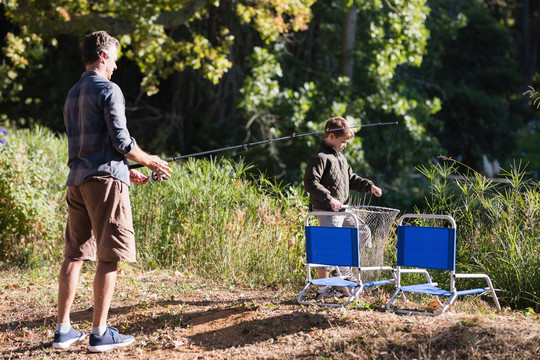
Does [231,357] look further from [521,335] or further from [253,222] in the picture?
[253,222]

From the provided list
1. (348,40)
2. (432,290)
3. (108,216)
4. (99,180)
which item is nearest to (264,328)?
(432,290)

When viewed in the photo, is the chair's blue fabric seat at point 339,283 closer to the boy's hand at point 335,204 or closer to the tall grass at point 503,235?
the boy's hand at point 335,204

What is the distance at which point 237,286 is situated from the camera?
6.46 meters

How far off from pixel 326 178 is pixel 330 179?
3cm

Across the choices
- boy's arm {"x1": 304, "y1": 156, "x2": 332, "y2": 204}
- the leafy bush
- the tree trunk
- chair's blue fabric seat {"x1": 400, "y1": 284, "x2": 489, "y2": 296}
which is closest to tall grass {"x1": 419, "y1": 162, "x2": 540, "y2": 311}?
chair's blue fabric seat {"x1": 400, "y1": 284, "x2": 489, "y2": 296}

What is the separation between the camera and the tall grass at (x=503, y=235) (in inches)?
219

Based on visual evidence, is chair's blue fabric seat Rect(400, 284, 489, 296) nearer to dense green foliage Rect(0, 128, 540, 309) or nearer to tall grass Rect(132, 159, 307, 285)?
dense green foliage Rect(0, 128, 540, 309)

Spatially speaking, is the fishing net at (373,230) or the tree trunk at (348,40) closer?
the fishing net at (373,230)

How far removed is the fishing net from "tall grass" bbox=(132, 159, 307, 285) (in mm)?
1193

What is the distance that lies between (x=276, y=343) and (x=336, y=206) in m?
1.43

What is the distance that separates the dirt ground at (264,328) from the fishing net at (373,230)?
1.14ft

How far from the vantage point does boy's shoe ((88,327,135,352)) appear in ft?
14.5

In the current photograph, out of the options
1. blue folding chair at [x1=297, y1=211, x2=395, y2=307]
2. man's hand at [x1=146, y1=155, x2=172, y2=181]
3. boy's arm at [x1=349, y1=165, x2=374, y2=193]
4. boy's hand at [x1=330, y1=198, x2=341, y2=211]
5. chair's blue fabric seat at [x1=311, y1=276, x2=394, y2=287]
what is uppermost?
man's hand at [x1=146, y1=155, x2=172, y2=181]

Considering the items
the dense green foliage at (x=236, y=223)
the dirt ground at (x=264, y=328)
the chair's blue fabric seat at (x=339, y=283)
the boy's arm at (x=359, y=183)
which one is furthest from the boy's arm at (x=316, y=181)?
the dense green foliage at (x=236, y=223)
